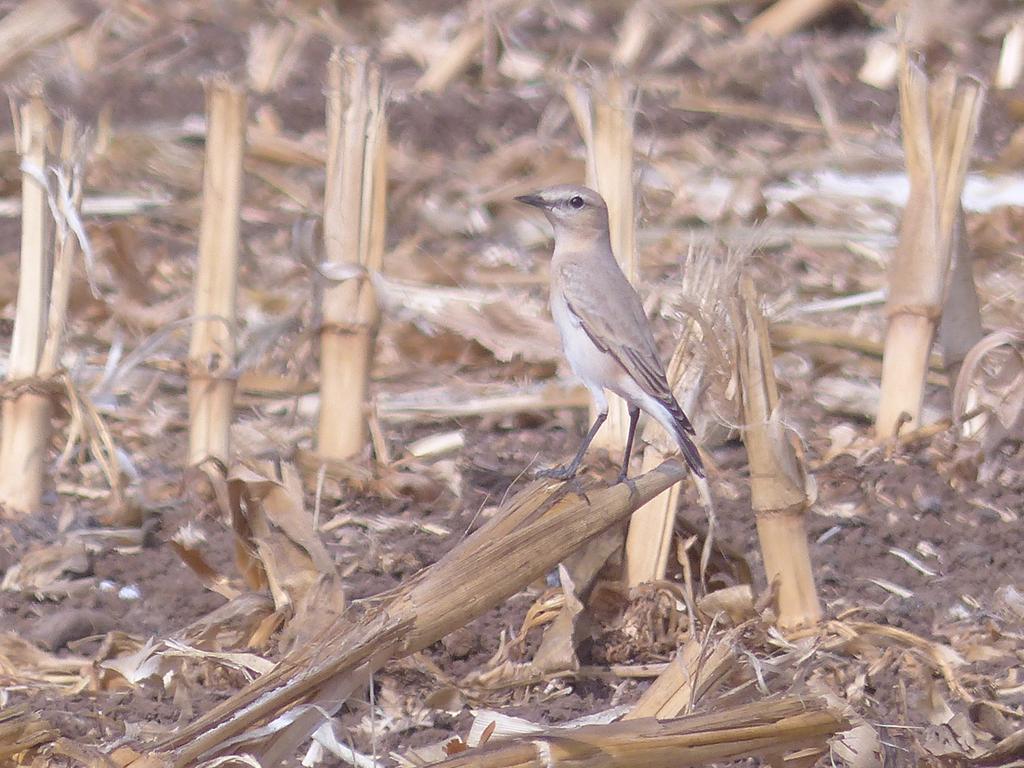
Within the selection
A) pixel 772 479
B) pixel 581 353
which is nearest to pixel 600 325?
pixel 581 353

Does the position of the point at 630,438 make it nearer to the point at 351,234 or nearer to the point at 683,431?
the point at 683,431

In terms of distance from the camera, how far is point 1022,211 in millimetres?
6980

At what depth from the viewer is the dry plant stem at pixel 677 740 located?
290 centimetres

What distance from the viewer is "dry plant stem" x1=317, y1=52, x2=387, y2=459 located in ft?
16.2

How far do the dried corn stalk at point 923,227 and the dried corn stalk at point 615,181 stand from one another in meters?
0.96

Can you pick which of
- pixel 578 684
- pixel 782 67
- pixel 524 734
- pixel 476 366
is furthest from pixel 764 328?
pixel 782 67

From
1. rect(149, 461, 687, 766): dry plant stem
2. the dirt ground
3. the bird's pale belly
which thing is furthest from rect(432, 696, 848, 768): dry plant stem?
the bird's pale belly

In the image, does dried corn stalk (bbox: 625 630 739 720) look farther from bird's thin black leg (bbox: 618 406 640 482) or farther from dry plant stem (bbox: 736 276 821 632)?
bird's thin black leg (bbox: 618 406 640 482)

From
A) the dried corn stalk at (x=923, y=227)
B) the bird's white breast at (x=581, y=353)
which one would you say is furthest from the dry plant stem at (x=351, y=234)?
the dried corn stalk at (x=923, y=227)

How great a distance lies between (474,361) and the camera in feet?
20.5

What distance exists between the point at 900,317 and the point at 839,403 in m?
0.66

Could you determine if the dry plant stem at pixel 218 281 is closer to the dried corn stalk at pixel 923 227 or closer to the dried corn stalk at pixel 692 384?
the dried corn stalk at pixel 692 384

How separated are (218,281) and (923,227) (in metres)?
2.16

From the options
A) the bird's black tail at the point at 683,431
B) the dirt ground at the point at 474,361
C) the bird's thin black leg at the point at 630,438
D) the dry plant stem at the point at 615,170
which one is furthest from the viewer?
the dry plant stem at the point at 615,170
